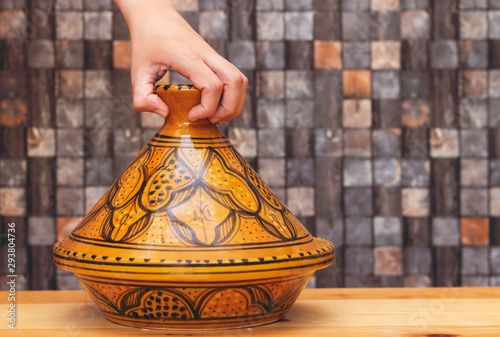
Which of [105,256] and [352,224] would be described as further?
[352,224]

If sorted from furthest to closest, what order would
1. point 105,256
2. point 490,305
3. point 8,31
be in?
point 8,31, point 490,305, point 105,256

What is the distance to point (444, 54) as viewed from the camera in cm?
134

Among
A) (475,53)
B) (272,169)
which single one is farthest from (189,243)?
(475,53)

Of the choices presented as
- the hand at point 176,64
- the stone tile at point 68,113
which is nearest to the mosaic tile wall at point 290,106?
the stone tile at point 68,113

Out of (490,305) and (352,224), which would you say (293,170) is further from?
(490,305)

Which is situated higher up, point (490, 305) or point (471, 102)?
point (471, 102)

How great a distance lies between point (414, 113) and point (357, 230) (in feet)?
0.85

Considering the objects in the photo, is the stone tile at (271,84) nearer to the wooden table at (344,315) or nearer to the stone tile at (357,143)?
the stone tile at (357,143)

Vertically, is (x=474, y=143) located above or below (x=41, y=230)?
above

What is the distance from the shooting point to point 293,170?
132 cm

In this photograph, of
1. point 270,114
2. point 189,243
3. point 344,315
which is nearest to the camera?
point 189,243

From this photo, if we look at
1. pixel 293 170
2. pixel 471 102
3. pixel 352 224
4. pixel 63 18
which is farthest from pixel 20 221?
pixel 471 102

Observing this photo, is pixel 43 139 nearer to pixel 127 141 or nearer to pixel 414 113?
pixel 127 141

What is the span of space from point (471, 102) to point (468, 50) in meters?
0.11
